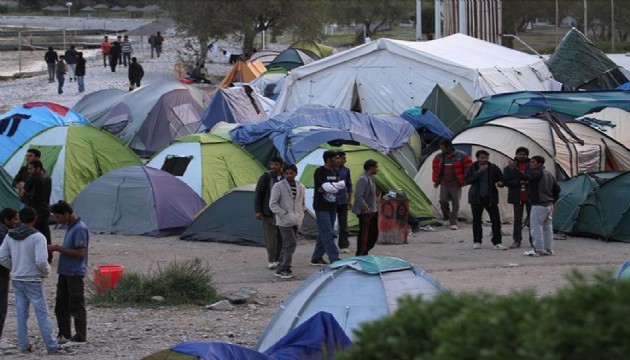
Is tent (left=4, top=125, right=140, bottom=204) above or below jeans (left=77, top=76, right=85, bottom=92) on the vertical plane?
below

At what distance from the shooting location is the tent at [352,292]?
10211 millimetres

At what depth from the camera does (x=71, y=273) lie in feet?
35.1

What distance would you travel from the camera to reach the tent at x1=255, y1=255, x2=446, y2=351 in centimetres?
1021

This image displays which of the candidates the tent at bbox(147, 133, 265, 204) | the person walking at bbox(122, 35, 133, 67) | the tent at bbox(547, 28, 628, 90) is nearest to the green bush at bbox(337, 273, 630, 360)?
the tent at bbox(147, 133, 265, 204)

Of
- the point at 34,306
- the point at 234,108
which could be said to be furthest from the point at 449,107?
the point at 34,306

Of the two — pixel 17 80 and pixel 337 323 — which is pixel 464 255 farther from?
pixel 17 80

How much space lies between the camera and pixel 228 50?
5775 cm

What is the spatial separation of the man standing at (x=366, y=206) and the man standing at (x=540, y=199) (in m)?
2.25

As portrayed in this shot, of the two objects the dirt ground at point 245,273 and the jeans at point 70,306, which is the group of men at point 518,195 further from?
the jeans at point 70,306

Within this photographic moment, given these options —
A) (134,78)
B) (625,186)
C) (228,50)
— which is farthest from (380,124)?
(228,50)

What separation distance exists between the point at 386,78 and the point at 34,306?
60.5 feet

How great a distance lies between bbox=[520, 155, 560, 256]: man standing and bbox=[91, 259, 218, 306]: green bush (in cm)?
493

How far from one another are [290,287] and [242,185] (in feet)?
16.0

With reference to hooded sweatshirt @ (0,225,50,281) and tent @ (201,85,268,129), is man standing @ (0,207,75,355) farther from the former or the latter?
tent @ (201,85,268,129)
